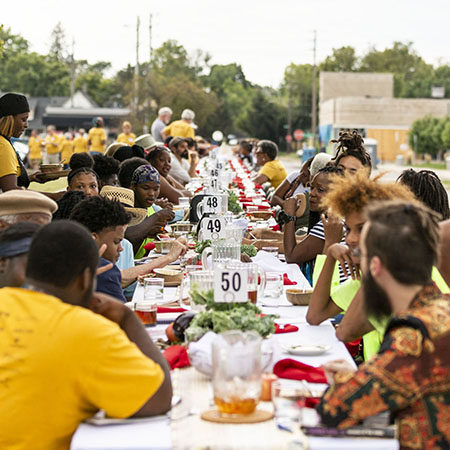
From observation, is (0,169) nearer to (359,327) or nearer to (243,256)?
(243,256)

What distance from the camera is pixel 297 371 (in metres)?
3.12

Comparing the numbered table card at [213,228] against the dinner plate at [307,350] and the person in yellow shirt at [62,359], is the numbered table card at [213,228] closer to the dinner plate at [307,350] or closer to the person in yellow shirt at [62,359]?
the dinner plate at [307,350]

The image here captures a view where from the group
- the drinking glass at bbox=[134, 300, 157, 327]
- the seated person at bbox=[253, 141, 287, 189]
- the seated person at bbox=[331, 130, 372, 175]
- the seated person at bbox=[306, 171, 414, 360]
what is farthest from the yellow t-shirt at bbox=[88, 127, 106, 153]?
the drinking glass at bbox=[134, 300, 157, 327]

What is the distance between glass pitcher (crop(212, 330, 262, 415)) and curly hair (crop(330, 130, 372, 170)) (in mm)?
4783

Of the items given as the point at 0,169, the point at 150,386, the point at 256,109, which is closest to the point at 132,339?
the point at 150,386

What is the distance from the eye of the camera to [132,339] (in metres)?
2.92

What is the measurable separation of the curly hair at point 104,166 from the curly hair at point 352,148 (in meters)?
2.02

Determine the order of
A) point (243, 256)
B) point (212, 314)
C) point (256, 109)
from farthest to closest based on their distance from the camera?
point (256, 109) < point (243, 256) < point (212, 314)

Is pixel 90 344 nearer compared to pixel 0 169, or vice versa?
pixel 90 344

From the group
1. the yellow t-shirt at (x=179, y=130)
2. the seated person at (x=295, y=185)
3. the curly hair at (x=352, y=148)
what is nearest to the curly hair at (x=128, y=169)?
the curly hair at (x=352, y=148)

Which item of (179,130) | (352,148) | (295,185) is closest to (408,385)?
(352,148)

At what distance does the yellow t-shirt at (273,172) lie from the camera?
1380 cm

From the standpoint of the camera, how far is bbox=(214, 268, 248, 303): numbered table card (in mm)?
3521

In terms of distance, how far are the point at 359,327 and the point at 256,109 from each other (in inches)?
3196
